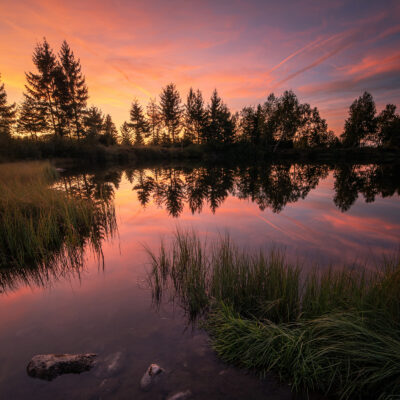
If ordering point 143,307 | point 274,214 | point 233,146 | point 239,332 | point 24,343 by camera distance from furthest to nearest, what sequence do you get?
point 233,146 → point 274,214 → point 143,307 → point 24,343 → point 239,332

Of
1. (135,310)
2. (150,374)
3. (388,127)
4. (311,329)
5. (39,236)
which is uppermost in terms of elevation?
(388,127)

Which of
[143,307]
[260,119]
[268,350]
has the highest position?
[260,119]

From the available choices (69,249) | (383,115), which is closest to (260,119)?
(383,115)

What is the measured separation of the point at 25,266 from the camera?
5.24m

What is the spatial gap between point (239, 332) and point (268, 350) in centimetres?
48

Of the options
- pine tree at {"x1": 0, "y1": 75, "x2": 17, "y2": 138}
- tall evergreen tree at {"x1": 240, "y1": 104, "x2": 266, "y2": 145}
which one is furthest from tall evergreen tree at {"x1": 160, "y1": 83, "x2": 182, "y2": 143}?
pine tree at {"x1": 0, "y1": 75, "x2": 17, "y2": 138}

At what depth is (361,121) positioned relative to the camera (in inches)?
2341

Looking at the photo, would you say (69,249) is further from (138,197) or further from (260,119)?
(260,119)

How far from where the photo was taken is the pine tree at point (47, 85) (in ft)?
126

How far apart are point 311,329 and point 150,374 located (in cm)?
202

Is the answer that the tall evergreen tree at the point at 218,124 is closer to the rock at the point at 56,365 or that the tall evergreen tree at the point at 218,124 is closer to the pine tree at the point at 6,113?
the pine tree at the point at 6,113

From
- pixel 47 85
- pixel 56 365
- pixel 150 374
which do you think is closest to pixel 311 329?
pixel 150 374

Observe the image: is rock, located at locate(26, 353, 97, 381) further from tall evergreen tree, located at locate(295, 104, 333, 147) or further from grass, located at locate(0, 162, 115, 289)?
tall evergreen tree, located at locate(295, 104, 333, 147)

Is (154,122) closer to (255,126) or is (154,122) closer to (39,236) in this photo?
(255,126)
